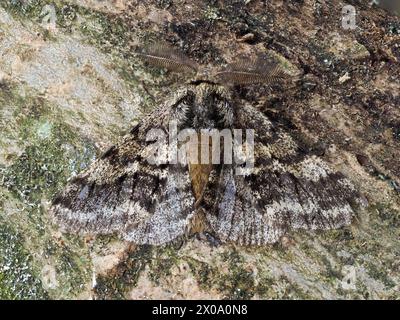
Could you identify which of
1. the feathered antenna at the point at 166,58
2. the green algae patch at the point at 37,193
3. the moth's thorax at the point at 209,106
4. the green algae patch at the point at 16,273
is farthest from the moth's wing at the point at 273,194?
the green algae patch at the point at 16,273

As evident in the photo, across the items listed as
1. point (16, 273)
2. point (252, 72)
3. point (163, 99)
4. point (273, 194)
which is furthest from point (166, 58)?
point (16, 273)

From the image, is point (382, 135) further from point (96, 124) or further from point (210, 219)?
point (96, 124)

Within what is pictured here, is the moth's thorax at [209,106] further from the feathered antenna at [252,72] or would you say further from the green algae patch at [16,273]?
the green algae patch at [16,273]

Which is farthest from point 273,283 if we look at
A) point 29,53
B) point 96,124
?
point 29,53

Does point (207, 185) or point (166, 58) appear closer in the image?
point (207, 185)

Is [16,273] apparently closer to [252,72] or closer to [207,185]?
[207,185]
